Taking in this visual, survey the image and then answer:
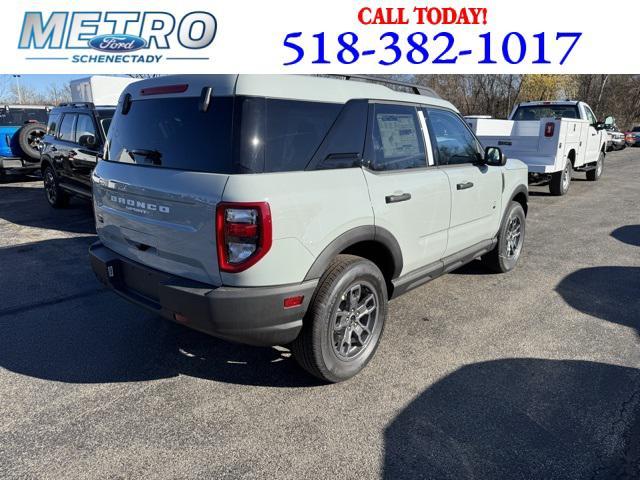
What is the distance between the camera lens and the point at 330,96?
2.88 m

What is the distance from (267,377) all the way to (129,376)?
0.96 m

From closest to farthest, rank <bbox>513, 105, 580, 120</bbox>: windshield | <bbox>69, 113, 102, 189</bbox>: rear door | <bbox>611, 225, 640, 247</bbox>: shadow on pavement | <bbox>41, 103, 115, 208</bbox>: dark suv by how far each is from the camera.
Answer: <bbox>611, 225, 640, 247</bbox>: shadow on pavement, <bbox>69, 113, 102, 189</bbox>: rear door, <bbox>41, 103, 115, 208</bbox>: dark suv, <bbox>513, 105, 580, 120</bbox>: windshield

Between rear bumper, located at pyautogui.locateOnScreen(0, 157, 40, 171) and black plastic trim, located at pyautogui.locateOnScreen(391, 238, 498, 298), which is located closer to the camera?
black plastic trim, located at pyautogui.locateOnScreen(391, 238, 498, 298)

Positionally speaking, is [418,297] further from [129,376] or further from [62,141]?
[62,141]

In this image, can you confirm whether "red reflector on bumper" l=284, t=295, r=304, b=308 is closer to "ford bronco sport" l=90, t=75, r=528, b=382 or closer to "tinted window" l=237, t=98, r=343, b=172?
"ford bronco sport" l=90, t=75, r=528, b=382

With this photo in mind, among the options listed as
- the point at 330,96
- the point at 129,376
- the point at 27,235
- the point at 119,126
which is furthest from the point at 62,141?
the point at 330,96

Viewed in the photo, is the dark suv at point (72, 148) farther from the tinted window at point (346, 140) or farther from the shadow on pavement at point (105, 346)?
the tinted window at point (346, 140)

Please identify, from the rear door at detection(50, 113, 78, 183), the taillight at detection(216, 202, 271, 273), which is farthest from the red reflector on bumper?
the rear door at detection(50, 113, 78, 183)

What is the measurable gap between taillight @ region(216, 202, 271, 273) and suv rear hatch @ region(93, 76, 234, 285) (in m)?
0.05

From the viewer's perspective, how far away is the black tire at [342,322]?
9.07ft

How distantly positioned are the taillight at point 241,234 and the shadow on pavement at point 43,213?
18.2 ft

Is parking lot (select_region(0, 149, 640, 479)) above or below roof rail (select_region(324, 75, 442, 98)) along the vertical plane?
below

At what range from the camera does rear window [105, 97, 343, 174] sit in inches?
97.1

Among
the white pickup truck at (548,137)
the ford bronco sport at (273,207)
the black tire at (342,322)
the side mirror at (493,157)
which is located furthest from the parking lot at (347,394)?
the white pickup truck at (548,137)
